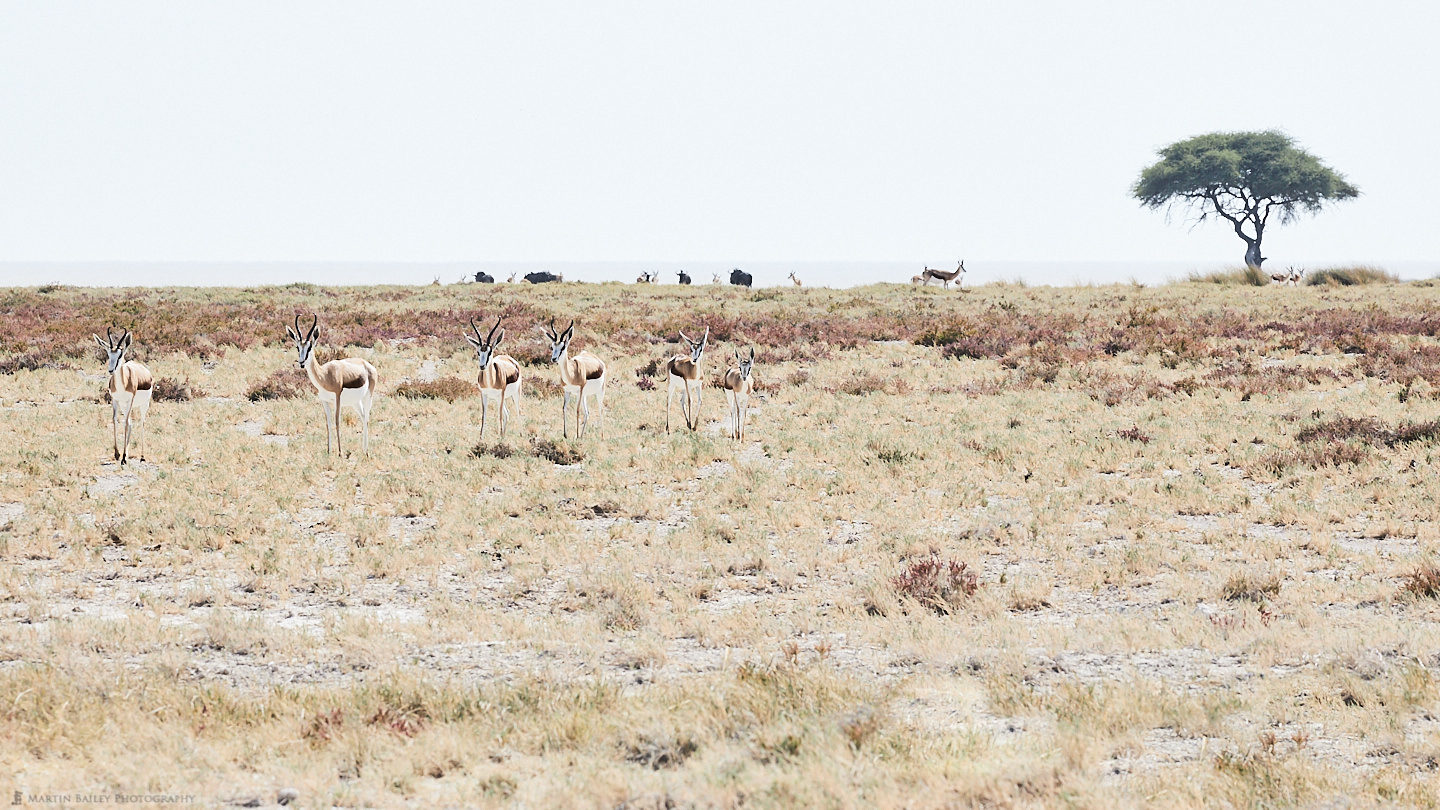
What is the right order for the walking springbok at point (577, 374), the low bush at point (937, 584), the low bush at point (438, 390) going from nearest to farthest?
the low bush at point (937, 584) < the walking springbok at point (577, 374) < the low bush at point (438, 390)

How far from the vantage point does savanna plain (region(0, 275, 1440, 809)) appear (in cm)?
562

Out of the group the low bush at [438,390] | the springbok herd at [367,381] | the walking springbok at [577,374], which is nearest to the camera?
the springbok herd at [367,381]

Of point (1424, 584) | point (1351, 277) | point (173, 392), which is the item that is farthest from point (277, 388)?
point (1351, 277)

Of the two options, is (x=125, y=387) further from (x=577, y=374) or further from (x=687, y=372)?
(x=687, y=372)

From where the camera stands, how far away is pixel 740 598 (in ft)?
30.0

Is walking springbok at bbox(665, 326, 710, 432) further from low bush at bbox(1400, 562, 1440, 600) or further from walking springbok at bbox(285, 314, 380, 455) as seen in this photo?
low bush at bbox(1400, 562, 1440, 600)

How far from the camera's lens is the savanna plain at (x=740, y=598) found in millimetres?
5621

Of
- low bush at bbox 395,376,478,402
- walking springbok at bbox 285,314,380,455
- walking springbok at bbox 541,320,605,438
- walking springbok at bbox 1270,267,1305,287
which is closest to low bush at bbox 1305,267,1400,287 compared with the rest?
walking springbok at bbox 1270,267,1305,287

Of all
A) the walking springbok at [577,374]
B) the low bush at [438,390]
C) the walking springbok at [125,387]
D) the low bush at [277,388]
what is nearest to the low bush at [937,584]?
the walking springbok at [577,374]

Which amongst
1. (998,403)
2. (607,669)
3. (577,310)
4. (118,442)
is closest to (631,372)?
(998,403)

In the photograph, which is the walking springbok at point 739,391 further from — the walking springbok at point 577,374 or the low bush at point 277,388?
the low bush at point 277,388

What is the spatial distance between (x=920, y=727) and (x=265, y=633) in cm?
476

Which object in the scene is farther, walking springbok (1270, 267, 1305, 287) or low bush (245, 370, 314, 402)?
walking springbok (1270, 267, 1305, 287)

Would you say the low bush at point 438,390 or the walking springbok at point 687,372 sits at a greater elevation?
the walking springbok at point 687,372
